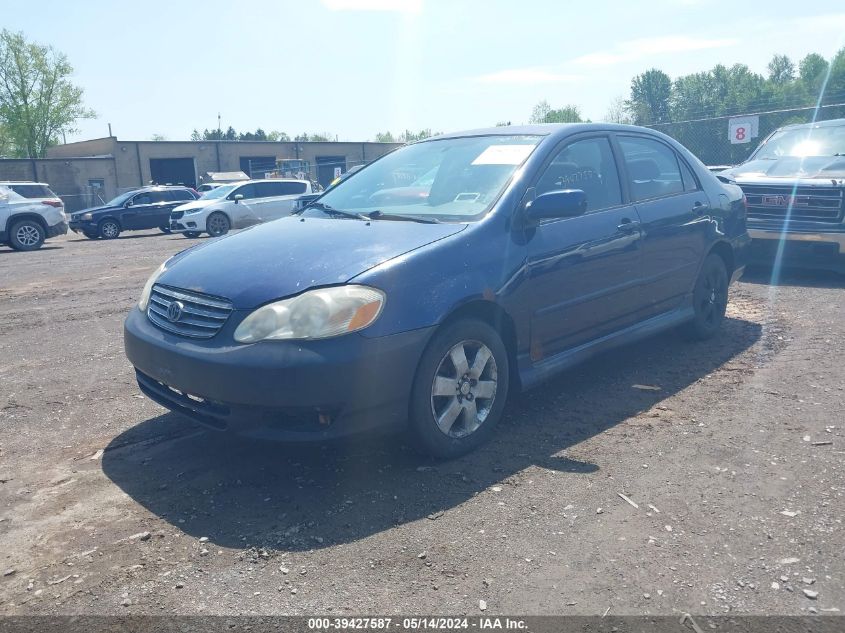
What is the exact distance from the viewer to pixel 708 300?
6.15 metres

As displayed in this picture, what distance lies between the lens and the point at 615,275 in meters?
4.91

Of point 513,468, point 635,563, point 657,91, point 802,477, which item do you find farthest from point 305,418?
point 657,91

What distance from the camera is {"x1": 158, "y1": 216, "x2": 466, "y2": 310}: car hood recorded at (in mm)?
3592

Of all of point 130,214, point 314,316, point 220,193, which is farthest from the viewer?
point 130,214

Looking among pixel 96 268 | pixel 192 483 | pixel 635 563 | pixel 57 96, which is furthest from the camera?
pixel 57 96

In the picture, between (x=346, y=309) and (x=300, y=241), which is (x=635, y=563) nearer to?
(x=346, y=309)

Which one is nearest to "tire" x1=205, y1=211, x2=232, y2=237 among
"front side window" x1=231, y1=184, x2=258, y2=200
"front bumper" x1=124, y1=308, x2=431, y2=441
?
"front side window" x1=231, y1=184, x2=258, y2=200

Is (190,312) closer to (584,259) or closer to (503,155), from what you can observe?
(503,155)

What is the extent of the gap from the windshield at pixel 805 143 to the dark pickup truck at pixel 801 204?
0.04ft

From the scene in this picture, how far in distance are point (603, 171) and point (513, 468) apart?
2298 millimetres

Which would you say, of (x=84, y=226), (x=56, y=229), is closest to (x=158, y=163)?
(x=84, y=226)

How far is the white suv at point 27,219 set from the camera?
1784 centimetres

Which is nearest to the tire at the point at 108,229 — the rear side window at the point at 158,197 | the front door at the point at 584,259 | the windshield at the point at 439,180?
the rear side window at the point at 158,197

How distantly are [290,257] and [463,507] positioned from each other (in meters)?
1.53
